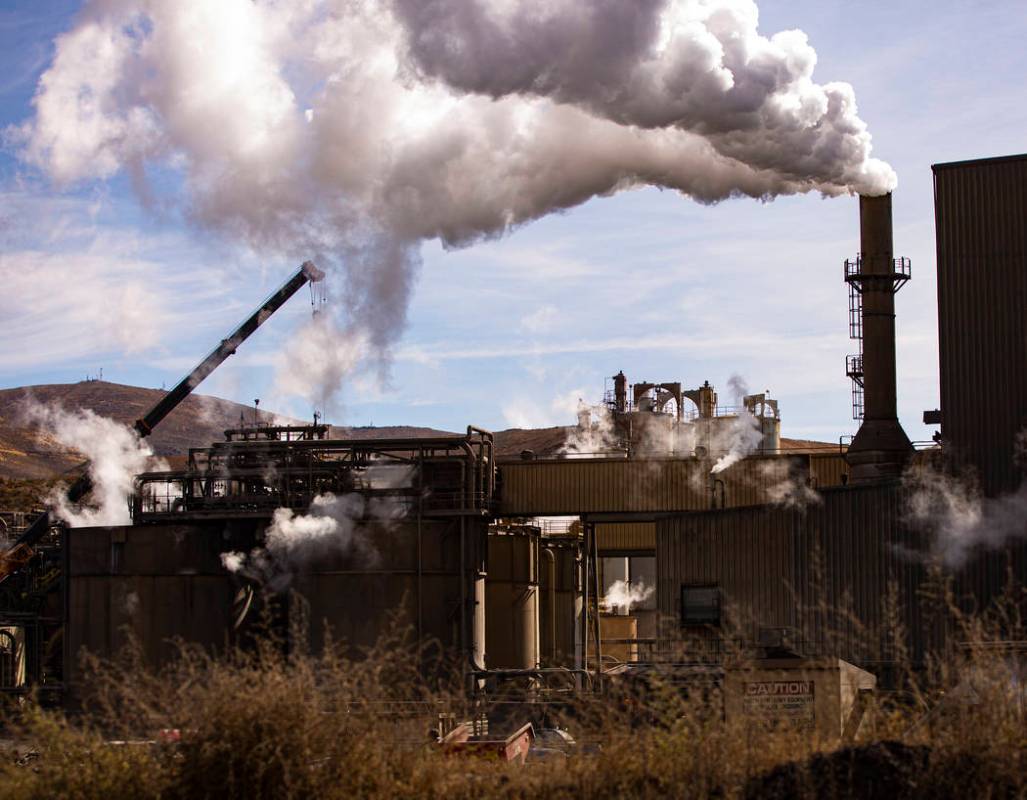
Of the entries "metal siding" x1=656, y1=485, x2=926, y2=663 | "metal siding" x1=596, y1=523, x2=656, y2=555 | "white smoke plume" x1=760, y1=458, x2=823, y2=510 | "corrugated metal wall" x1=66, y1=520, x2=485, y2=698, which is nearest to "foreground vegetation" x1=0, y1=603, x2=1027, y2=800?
"metal siding" x1=656, y1=485, x2=926, y2=663

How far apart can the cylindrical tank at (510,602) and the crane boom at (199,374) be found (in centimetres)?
1186

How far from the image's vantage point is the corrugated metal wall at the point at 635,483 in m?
35.7

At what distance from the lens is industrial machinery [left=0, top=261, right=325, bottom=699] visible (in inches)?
1556

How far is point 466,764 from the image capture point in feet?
45.6

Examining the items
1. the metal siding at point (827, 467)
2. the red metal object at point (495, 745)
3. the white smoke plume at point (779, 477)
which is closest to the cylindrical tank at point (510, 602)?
the white smoke plume at point (779, 477)

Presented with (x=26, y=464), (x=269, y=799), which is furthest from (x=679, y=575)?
(x=26, y=464)

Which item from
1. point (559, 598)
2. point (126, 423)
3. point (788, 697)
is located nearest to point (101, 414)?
point (126, 423)

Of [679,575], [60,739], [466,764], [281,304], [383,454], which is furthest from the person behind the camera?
[281,304]

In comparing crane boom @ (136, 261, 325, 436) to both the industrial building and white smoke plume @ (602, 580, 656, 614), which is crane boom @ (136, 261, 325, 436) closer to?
the industrial building

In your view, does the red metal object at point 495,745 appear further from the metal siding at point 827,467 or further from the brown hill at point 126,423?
the brown hill at point 126,423

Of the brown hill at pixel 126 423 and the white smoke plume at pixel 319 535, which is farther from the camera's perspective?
the brown hill at pixel 126 423

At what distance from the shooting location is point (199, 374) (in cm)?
4547

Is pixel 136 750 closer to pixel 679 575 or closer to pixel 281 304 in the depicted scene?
pixel 679 575

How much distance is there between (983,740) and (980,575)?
1520cm
